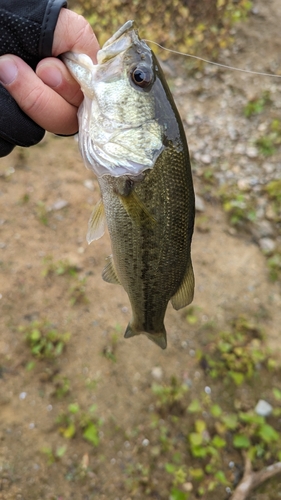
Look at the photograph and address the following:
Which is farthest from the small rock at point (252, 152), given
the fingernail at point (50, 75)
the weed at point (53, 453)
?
the weed at point (53, 453)

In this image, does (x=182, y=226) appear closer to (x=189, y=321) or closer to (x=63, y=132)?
(x=63, y=132)

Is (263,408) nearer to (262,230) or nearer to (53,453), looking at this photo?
(53,453)

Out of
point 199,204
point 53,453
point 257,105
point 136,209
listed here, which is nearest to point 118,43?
point 136,209

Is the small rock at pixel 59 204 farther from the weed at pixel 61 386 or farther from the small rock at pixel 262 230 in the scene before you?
the small rock at pixel 262 230

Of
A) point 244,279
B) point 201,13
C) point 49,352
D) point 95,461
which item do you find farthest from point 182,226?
point 201,13

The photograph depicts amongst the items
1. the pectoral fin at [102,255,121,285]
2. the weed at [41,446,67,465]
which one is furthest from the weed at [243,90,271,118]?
the weed at [41,446,67,465]

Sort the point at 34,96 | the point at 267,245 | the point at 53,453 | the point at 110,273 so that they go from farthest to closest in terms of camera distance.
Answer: the point at 267,245 → the point at 53,453 → the point at 110,273 → the point at 34,96

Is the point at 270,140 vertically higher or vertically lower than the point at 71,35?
lower
